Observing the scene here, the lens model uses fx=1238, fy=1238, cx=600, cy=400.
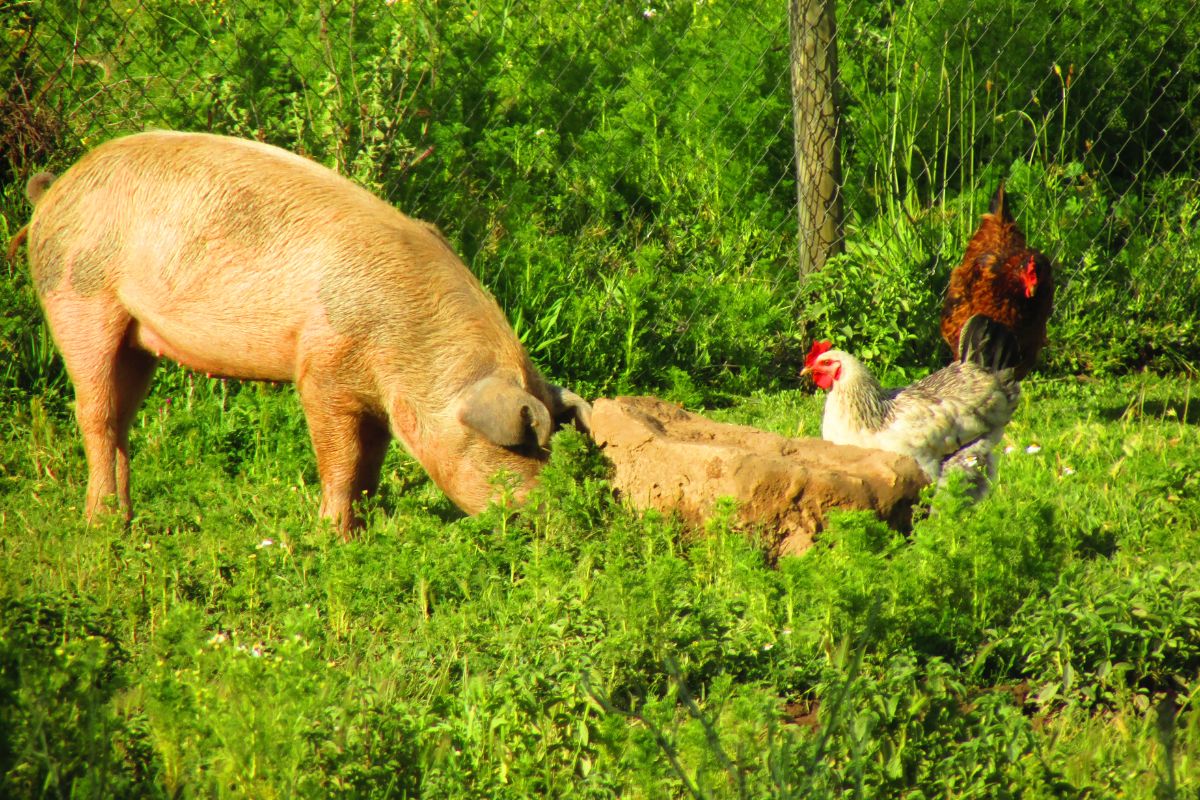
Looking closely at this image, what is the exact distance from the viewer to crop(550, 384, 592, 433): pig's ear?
493cm

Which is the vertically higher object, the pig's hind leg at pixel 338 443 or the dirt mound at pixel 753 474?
the dirt mound at pixel 753 474

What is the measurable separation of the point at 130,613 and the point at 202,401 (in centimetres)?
250

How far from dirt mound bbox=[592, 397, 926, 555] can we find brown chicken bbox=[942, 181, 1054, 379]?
1.63 m

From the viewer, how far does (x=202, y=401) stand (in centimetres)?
652

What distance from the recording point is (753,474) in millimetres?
4469

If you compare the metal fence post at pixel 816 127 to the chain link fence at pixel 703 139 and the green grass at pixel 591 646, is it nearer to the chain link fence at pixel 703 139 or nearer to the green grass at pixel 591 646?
the chain link fence at pixel 703 139

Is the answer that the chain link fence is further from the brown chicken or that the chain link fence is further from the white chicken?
the white chicken

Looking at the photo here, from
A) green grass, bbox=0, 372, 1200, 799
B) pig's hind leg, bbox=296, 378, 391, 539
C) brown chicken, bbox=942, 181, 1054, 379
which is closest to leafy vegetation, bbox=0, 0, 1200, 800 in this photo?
green grass, bbox=0, 372, 1200, 799

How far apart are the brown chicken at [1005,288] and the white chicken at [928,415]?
1.60 feet

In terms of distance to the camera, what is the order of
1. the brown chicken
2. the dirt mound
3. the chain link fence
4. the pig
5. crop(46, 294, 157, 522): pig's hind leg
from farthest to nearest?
the chain link fence → the brown chicken → crop(46, 294, 157, 522): pig's hind leg → the pig → the dirt mound

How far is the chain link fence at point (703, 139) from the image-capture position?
6.98 meters

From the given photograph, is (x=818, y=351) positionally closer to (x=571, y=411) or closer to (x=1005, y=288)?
(x=1005, y=288)

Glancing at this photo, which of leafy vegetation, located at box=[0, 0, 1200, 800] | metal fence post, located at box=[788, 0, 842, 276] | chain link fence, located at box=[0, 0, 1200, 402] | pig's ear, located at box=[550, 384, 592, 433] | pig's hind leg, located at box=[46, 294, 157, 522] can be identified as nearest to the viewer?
leafy vegetation, located at box=[0, 0, 1200, 800]

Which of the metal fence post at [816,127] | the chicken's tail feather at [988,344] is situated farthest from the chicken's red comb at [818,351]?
the metal fence post at [816,127]
